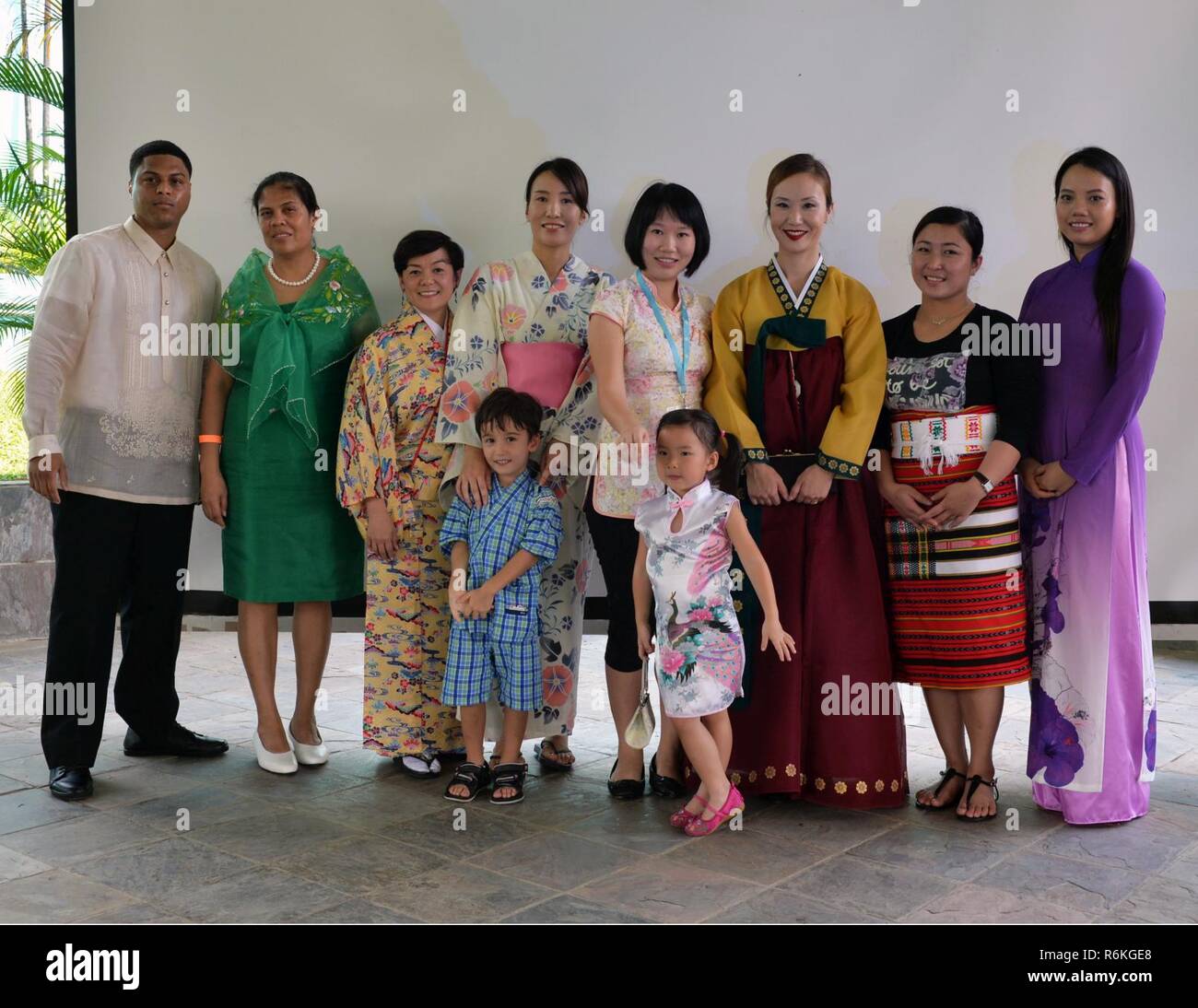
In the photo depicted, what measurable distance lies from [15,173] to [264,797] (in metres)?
5.12

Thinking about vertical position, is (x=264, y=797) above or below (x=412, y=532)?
below

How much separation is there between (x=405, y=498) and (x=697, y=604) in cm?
93

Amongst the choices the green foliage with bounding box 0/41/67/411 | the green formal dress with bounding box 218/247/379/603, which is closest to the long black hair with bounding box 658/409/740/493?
the green formal dress with bounding box 218/247/379/603

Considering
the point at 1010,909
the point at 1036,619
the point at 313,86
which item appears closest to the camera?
the point at 1010,909

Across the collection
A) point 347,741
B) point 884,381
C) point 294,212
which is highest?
point 294,212

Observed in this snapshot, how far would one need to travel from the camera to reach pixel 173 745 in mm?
3609

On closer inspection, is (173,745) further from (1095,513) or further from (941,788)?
(1095,513)

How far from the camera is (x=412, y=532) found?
3348 mm

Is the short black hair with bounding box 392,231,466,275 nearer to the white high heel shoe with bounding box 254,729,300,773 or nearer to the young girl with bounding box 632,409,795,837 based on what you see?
the young girl with bounding box 632,409,795,837

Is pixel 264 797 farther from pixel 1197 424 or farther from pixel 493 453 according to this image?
pixel 1197 424

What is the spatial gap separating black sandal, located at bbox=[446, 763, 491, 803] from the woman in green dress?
56 centimetres

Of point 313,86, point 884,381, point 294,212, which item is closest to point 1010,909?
point 884,381

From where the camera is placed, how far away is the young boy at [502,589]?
3117mm

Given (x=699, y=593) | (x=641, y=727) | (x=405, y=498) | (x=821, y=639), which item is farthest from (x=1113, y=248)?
(x=405, y=498)
